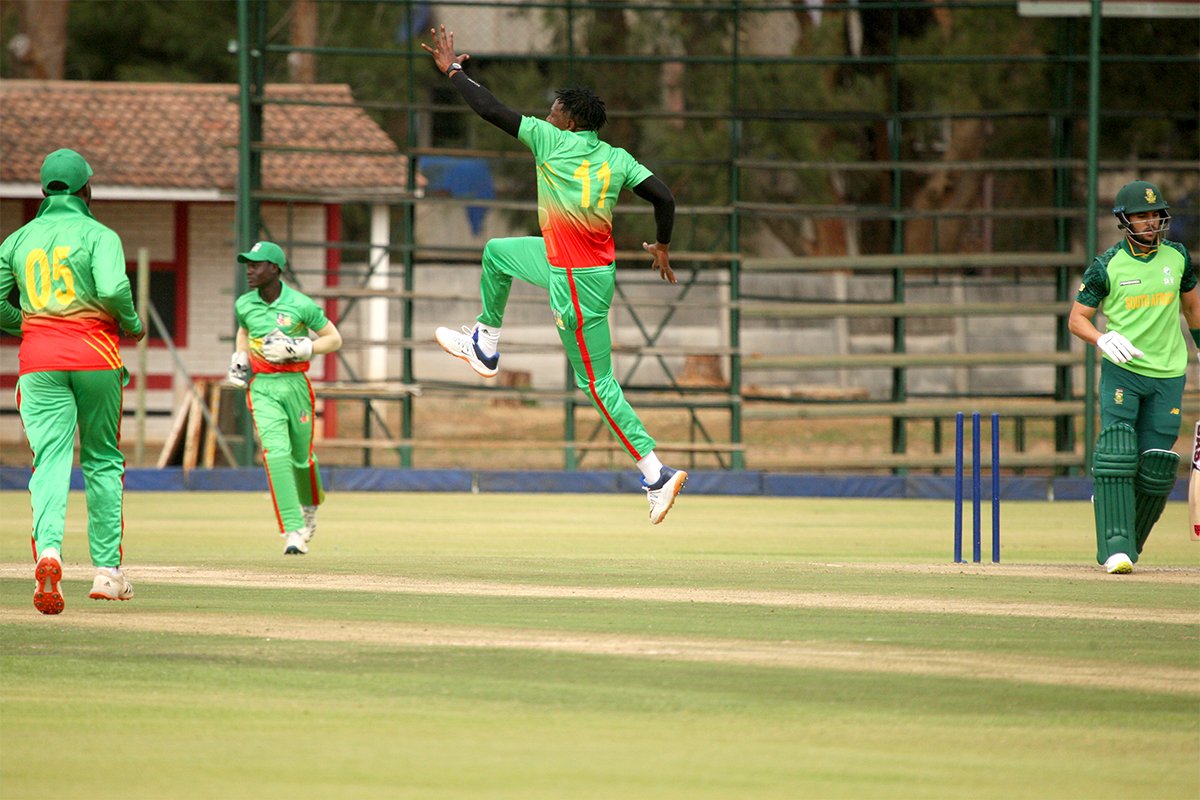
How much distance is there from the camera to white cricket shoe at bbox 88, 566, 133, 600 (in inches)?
326

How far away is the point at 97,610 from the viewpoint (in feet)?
26.7

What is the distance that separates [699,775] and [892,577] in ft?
16.2

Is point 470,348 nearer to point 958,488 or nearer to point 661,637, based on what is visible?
point 958,488

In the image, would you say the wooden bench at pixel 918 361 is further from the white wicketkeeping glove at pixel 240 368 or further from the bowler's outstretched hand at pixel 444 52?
the bowler's outstretched hand at pixel 444 52

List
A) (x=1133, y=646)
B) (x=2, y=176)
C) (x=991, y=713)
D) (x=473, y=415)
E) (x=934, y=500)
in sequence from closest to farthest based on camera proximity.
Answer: (x=991, y=713) → (x=1133, y=646) → (x=934, y=500) → (x=2, y=176) → (x=473, y=415)

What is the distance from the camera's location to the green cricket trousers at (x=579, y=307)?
9711 millimetres

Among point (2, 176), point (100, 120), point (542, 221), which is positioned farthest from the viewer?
point (100, 120)

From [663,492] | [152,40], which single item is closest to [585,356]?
[663,492]

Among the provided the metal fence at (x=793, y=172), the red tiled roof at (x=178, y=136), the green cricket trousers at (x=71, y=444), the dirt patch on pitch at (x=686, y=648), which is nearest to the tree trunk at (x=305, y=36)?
the metal fence at (x=793, y=172)

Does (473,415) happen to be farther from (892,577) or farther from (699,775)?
(699,775)

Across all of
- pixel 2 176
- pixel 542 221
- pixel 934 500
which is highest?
pixel 2 176

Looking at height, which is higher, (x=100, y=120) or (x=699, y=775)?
(x=100, y=120)

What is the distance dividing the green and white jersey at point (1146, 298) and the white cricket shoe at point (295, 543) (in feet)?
17.3

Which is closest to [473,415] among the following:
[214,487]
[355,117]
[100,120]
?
[355,117]
